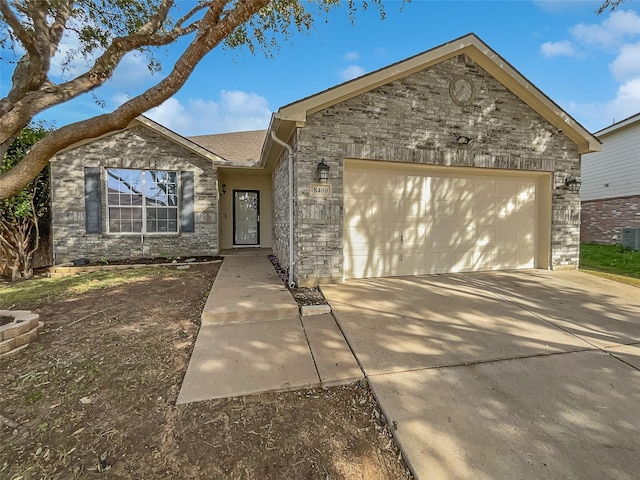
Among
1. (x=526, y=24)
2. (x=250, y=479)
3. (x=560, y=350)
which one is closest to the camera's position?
(x=250, y=479)

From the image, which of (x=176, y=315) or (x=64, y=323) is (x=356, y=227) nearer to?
(x=176, y=315)

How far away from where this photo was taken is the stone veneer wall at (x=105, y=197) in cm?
855

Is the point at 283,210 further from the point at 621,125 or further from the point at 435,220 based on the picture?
the point at 621,125

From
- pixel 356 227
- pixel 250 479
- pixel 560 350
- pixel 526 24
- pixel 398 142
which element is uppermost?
pixel 526 24

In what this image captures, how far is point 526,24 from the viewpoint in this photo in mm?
7012

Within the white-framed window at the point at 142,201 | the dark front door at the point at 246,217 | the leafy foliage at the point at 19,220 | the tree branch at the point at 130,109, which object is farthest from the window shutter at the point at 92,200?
the tree branch at the point at 130,109

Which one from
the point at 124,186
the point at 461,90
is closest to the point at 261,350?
the point at 461,90

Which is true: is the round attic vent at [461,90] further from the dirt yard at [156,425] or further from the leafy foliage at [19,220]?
the leafy foliage at [19,220]

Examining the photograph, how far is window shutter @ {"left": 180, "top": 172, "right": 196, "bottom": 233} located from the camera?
9.27 m

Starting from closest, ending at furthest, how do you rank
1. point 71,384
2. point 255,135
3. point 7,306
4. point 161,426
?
1. point 161,426
2. point 71,384
3. point 7,306
4. point 255,135

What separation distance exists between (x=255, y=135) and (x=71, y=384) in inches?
547

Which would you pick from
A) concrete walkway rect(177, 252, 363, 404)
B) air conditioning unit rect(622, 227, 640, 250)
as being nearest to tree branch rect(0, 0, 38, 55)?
concrete walkway rect(177, 252, 363, 404)

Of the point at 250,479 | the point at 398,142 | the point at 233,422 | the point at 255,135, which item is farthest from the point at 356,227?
the point at 255,135

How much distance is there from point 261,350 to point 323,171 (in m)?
3.26
